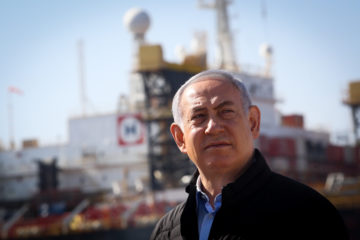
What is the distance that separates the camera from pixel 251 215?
10.7 feet

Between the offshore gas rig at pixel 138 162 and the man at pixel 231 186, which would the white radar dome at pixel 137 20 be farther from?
the man at pixel 231 186

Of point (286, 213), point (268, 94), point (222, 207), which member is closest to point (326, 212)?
point (286, 213)

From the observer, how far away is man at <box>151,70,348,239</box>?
318 cm

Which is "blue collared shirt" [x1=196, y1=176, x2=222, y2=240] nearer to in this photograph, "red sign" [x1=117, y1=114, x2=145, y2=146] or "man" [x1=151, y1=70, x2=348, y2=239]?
"man" [x1=151, y1=70, x2=348, y2=239]

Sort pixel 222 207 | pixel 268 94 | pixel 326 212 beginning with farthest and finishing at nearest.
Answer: pixel 268 94 → pixel 222 207 → pixel 326 212

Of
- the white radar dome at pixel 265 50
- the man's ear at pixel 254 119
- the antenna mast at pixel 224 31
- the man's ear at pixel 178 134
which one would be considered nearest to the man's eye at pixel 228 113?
the man's ear at pixel 254 119

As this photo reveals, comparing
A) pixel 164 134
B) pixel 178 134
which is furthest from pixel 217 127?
pixel 164 134

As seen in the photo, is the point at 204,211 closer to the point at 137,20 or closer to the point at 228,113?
the point at 228,113

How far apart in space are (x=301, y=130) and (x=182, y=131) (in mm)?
63713

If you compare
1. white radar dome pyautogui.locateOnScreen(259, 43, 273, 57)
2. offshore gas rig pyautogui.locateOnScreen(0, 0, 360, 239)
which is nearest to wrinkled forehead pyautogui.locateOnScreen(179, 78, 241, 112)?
offshore gas rig pyautogui.locateOnScreen(0, 0, 360, 239)

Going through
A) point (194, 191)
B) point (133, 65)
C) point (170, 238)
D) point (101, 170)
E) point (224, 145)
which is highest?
point (133, 65)

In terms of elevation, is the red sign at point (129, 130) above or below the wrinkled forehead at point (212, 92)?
below

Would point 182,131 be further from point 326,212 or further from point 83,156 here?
point 83,156

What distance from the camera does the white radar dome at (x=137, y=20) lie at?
53.2 m
